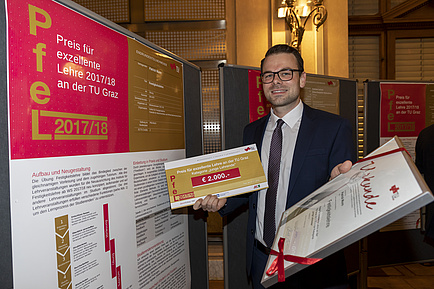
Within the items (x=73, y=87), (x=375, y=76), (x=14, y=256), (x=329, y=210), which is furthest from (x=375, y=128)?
(x=375, y=76)

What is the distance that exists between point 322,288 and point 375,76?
6012mm

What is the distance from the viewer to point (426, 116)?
11.3 ft

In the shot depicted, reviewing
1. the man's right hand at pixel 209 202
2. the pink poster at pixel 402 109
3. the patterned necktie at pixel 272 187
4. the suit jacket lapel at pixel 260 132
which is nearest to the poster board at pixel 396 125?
the pink poster at pixel 402 109

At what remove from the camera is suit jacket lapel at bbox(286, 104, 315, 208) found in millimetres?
1694

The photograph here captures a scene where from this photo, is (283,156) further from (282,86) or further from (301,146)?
(282,86)

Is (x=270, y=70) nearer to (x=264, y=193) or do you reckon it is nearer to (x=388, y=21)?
(x=264, y=193)

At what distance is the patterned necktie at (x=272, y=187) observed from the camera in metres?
1.75

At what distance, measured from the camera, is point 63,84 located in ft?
3.78

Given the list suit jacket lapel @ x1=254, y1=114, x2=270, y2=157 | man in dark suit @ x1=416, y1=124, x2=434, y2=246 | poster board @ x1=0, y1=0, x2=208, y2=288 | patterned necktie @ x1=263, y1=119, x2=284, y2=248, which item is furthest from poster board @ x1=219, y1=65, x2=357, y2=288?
man in dark suit @ x1=416, y1=124, x2=434, y2=246

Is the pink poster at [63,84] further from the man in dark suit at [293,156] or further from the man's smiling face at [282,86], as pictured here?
the man's smiling face at [282,86]

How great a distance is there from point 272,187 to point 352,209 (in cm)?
86

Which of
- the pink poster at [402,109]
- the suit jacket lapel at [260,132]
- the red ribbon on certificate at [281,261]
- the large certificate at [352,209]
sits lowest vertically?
the red ribbon on certificate at [281,261]

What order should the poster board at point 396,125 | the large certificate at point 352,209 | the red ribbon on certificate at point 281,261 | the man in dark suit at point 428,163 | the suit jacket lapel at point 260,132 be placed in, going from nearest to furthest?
the large certificate at point 352,209 < the red ribbon on certificate at point 281,261 < the suit jacket lapel at point 260,132 < the man in dark suit at point 428,163 < the poster board at point 396,125

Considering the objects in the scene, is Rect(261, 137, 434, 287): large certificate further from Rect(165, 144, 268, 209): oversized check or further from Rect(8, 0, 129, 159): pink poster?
Rect(8, 0, 129, 159): pink poster
